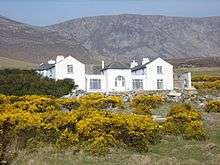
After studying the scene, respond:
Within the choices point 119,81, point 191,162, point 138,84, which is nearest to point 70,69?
point 119,81

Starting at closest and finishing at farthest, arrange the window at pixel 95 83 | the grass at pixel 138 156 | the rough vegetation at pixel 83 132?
the grass at pixel 138 156 → the rough vegetation at pixel 83 132 → the window at pixel 95 83

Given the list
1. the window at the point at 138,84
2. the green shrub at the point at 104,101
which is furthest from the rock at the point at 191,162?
the window at the point at 138,84

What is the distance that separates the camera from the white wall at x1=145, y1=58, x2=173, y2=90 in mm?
57750

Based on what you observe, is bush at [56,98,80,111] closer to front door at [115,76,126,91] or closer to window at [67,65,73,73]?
window at [67,65,73,73]

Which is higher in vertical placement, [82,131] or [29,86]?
[29,86]

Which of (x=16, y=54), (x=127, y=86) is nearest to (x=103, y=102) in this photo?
(x=127, y=86)

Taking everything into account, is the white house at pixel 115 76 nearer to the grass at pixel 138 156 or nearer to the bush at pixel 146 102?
the bush at pixel 146 102

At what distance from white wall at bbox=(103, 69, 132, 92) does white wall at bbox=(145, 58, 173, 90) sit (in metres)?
2.25

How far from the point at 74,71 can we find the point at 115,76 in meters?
4.54

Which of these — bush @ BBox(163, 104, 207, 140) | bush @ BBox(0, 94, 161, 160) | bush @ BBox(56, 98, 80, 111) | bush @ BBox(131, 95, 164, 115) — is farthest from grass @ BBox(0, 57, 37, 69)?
bush @ BBox(0, 94, 161, 160)

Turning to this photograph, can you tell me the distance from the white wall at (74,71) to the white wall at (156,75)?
7.36 m

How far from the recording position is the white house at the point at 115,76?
183ft

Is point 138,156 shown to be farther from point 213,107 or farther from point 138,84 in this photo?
point 138,84

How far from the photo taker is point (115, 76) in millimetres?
56469
